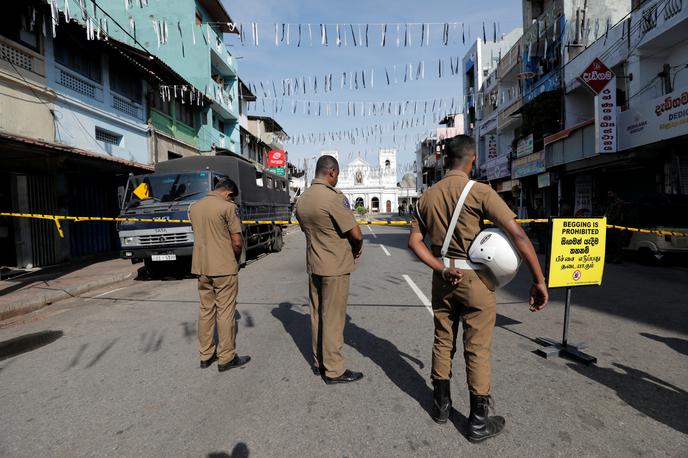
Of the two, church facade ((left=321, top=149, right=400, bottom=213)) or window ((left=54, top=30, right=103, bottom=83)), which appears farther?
church facade ((left=321, top=149, right=400, bottom=213))

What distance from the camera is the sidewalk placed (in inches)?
269

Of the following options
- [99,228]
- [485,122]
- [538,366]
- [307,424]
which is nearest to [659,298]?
[538,366]

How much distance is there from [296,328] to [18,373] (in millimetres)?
2809

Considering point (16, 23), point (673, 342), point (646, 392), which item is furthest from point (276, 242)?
point (646, 392)

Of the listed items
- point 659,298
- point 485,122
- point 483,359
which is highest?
point 485,122

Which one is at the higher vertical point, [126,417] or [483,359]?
[483,359]

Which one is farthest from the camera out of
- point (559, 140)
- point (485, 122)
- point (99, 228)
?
point (485, 122)

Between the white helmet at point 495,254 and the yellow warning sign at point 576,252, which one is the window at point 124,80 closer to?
the yellow warning sign at point 576,252

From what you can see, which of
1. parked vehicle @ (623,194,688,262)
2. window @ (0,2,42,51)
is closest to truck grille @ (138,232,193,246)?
window @ (0,2,42,51)

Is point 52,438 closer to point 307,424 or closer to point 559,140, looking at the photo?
point 307,424

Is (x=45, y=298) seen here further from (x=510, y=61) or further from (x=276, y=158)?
(x=276, y=158)

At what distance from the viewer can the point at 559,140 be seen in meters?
18.6

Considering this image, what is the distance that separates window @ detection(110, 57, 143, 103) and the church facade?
64.7 m

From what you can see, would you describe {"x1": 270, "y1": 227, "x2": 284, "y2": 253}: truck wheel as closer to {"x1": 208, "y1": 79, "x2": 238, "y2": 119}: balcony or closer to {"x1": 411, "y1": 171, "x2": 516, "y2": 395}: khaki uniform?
{"x1": 208, "y1": 79, "x2": 238, "y2": 119}: balcony
